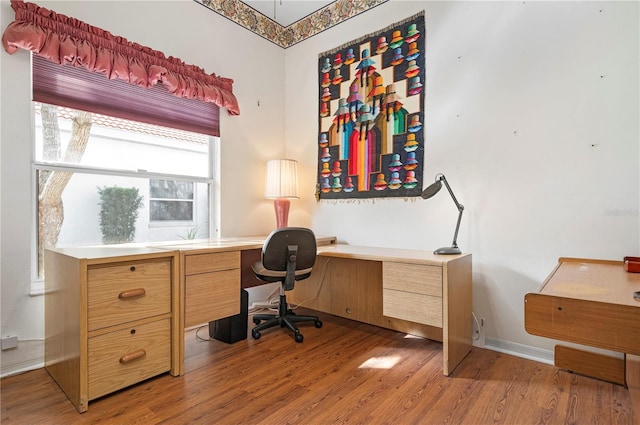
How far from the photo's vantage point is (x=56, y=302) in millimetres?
1817

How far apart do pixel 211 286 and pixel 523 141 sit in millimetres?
2191

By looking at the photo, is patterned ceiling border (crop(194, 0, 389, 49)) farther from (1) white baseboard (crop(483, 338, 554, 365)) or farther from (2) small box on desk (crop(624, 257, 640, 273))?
(1) white baseboard (crop(483, 338, 554, 365))

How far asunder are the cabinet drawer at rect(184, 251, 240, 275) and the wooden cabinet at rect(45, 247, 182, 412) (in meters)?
0.09

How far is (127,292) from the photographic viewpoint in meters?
1.74

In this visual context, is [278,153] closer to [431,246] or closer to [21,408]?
[431,246]

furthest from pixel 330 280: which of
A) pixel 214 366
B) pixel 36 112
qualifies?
pixel 36 112

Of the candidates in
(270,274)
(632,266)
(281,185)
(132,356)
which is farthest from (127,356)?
(632,266)

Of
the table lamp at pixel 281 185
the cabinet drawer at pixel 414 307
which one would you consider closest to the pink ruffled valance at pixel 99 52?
the table lamp at pixel 281 185

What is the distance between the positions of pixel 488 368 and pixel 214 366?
1.64 meters

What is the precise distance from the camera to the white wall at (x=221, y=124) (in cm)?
193

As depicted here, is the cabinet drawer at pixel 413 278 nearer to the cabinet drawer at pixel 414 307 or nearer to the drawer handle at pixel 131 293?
the cabinet drawer at pixel 414 307

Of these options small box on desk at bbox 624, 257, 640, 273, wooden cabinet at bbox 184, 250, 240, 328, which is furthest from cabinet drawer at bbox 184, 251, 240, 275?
small box on desk at bbox 624, 257, 640, 273

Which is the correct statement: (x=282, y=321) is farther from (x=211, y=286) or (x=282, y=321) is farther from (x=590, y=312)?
(x=590, y=312)

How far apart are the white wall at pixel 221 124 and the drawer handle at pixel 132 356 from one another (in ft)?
2.44
